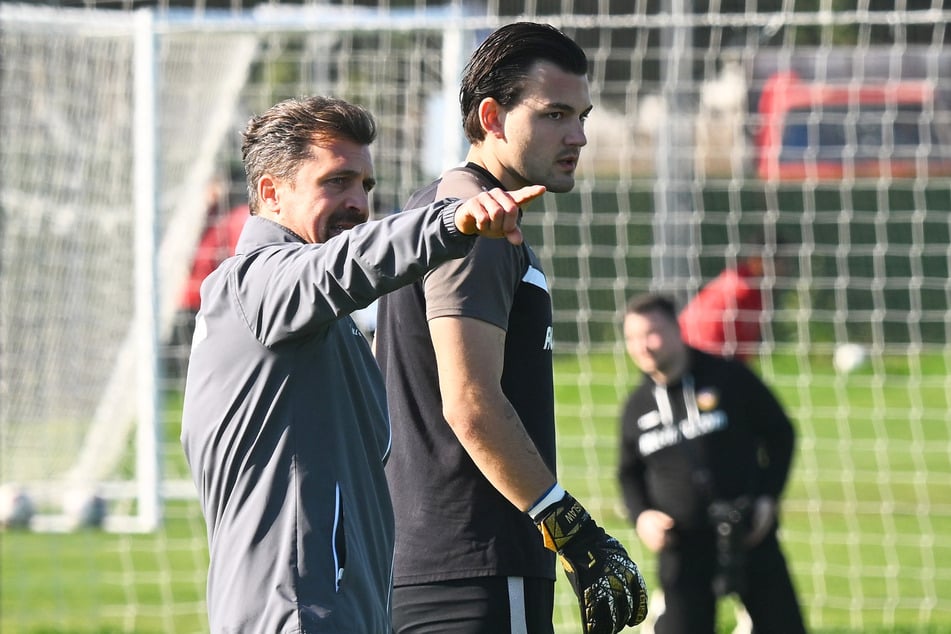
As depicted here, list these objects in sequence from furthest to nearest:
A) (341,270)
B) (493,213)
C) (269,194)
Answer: (269,194), (341,270), (493,213)

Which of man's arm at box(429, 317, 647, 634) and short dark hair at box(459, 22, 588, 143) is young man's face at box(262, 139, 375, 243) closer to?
man's arm at box(429, 317, 647, 634)

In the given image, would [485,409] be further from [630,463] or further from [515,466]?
[630,463]

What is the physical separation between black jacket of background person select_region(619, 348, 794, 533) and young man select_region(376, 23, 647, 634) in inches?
109

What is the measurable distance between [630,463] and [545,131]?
3165mm

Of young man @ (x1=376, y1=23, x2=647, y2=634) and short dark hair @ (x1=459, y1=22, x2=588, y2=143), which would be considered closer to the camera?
young man @ (x1=376, y1=23, x2=647, y2=634)

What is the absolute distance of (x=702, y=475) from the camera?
6258 millimetres

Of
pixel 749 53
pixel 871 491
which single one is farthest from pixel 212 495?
pixel 871 491

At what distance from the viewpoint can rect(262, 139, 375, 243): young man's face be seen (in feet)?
9.71

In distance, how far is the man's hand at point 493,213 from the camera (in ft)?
7.82

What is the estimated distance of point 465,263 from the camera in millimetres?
3287

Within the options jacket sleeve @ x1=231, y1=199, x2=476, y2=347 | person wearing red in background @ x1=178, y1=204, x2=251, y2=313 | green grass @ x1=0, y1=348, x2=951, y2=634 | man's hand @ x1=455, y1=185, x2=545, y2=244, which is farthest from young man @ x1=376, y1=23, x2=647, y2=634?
person wearing red in background @ x1=178, y1=204, x2=251, y2=313

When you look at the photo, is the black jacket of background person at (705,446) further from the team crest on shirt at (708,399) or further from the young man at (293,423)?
the young man at (293,423)

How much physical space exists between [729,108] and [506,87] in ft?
34.6

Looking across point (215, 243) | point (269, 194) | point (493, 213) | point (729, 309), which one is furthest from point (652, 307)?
point (215, 243)
